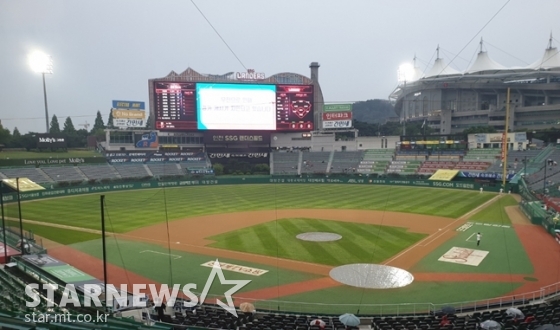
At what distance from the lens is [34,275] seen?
63.6ft

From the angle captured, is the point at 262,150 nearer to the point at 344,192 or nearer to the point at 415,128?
the point at 344,192

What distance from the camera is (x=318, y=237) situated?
3103cm

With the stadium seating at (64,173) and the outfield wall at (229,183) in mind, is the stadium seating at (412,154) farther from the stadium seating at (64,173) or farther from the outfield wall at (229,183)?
the stadium seating at (64,173)

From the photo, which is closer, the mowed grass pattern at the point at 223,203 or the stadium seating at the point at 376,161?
the mowed grass pattern at the point at 223,203

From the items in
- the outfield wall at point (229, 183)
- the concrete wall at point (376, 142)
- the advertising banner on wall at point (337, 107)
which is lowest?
the outfield wall at point (229, 183)

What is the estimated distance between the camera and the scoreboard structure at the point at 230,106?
81.2 m

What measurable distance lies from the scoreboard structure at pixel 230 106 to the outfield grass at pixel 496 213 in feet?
156

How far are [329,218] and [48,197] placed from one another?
45.6m

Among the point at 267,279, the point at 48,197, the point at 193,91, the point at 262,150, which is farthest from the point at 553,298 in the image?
the point at 262,150

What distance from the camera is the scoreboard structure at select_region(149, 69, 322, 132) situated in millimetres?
81250

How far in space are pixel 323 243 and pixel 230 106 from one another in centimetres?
6031

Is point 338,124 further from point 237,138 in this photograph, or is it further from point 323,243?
point 323,243

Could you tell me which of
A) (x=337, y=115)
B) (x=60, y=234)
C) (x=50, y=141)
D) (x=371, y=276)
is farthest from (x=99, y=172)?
(x=371, y=276)

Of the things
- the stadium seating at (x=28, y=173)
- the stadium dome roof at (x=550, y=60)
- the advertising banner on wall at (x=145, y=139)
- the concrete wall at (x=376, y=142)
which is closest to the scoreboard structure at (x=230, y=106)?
the advertising banner on wall at (x=145, y=139)
